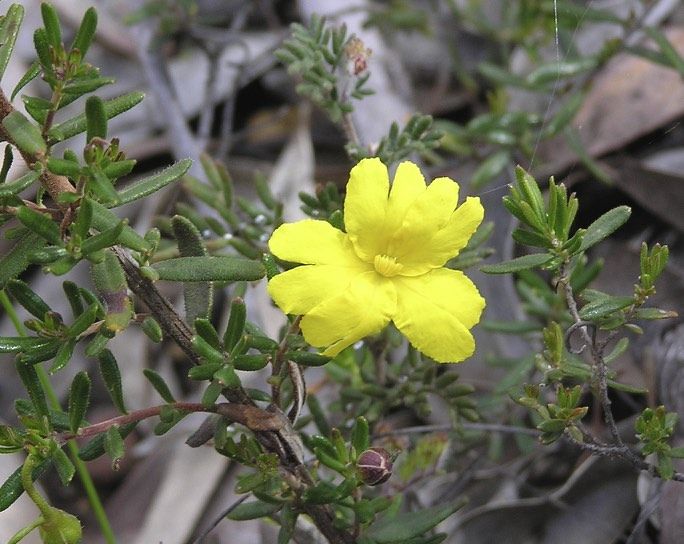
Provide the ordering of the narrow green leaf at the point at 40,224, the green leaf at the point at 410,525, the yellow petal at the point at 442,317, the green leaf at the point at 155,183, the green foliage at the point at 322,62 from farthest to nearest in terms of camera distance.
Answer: the green foliage at the point at 322,62 < the green leaf at the point at 410,525 < the green leaf at the point at 155,183 < the yellow petal at the point at 442,317 < the narrow green leaf at the point at 40,224

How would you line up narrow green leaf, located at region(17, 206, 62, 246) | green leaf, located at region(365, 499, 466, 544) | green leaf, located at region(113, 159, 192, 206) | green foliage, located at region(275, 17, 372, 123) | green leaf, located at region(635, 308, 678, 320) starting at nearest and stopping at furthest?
narrow green leaf, located at region(17, 206, 62, 246) < green leaf, located at region(113, 159, 192, 206) < green leaf, located at region(635, 308, 678, 320) < green leaf, located at region(365, 499, 466, 544) < green foliage, located at region(275, 17, 372, 123)

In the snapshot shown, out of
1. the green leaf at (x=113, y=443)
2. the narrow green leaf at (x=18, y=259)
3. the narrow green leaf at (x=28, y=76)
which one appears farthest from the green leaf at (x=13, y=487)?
the narrow green leaf at (x=28, y=76)

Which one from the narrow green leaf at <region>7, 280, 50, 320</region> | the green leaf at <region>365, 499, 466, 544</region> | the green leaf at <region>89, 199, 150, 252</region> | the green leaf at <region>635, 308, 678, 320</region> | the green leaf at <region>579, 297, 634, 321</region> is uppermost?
the green leaf at <region>89, 199, 150, 252</region>

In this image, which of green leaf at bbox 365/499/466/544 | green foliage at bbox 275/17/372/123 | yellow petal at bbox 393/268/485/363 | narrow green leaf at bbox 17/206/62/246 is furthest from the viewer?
green foliage at bbox 275/17/372/123

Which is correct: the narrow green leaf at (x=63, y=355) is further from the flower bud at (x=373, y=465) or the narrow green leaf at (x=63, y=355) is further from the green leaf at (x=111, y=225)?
the flower bud at (x=373, y=465)

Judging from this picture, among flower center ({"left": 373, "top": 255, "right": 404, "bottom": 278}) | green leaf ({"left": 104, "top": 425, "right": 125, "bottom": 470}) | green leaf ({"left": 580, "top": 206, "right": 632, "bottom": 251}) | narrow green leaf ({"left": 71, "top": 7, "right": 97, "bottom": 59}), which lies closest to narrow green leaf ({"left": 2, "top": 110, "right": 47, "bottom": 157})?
narrow green leaf ({"left": 71, "top": 7, "right": 97, "bottom": 59})

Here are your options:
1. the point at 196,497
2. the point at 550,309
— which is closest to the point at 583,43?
the point at 550,309

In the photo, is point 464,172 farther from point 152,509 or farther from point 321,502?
point 321,502

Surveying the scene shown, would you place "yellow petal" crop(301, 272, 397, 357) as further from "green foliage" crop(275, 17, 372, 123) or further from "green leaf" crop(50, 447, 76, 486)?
"green foliage" crop(275, 17, 372, 123)
